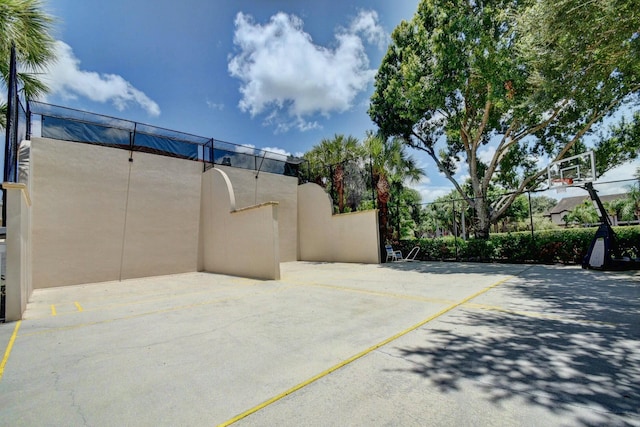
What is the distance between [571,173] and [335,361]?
11967 mm

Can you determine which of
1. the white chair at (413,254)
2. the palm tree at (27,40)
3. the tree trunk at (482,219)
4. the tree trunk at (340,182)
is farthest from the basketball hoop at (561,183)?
the palm tree at (27,40)

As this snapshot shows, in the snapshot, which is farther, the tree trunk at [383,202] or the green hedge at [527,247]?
the tree trunk at [383,202]

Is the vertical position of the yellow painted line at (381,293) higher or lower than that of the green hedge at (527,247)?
lower

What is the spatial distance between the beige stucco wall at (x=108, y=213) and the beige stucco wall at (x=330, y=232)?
17.4ft

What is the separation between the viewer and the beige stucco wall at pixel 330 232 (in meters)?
12.5

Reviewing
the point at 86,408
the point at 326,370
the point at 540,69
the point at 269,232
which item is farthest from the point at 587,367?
the point at 540,69

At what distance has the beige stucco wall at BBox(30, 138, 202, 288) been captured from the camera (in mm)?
8594

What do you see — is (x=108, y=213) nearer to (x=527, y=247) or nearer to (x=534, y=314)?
(x=534, y=314)

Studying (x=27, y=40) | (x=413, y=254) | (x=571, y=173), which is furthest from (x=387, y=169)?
(x=27, y=40)

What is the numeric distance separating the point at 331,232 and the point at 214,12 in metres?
9.50

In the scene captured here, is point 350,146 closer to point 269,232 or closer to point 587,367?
point 269,232

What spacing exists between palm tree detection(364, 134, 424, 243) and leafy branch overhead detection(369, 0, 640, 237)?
1034 millimetres

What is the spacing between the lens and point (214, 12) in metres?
Result: 9.52

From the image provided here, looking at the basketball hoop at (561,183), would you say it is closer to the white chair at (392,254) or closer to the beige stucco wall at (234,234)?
the white chair at (392,254)
